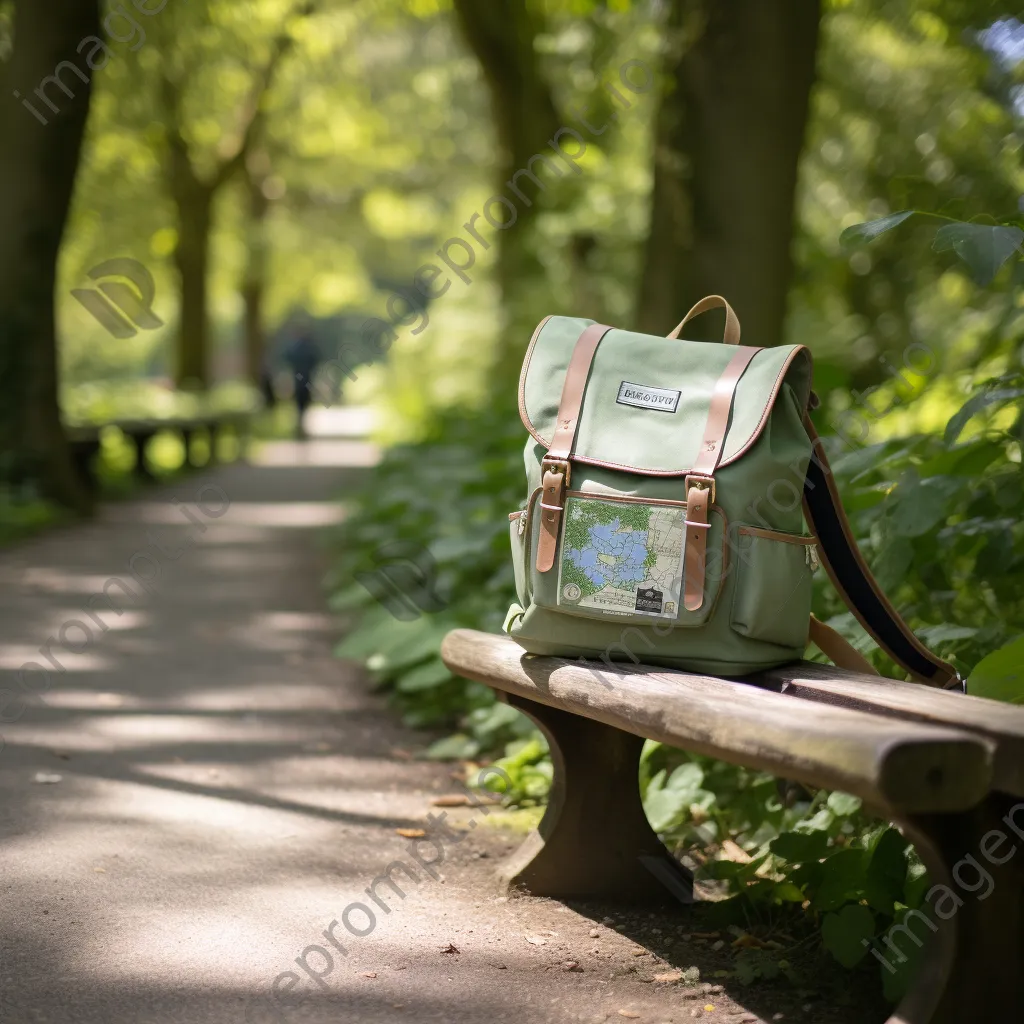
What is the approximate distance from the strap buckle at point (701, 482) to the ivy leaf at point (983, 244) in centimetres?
67

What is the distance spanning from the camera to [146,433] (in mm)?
15633

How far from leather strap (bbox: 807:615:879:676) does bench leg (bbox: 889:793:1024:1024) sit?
0.80 m

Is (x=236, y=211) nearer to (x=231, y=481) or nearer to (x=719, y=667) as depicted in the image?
(x=231, y=481)

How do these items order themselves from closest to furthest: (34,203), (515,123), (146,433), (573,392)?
1. (573,392)
2. (34,203)
3. (515,123)
4. (146,433)

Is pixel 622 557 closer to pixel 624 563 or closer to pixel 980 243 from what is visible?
pixel 624 563

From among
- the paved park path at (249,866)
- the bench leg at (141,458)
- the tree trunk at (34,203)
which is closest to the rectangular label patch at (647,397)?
the paved park path at (249,866)

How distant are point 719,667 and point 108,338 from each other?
42317 mm

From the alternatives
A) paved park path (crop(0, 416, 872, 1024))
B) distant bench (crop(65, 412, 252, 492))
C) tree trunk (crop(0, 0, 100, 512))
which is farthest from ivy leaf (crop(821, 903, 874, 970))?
distant bench (crop(65, 412, 252, 492))

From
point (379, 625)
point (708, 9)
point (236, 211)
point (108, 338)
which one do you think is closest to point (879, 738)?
point (379, 625)

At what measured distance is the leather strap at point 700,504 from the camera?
285 centimetres

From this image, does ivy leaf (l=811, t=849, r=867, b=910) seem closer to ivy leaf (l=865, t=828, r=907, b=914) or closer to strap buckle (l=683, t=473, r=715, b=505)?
ivy leaf (l=865, t=828, r=907, b=914)

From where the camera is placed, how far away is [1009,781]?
2238mm

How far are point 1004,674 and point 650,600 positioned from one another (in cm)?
75

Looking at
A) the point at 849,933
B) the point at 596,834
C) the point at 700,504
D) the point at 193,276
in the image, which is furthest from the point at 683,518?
the point at 193,276
